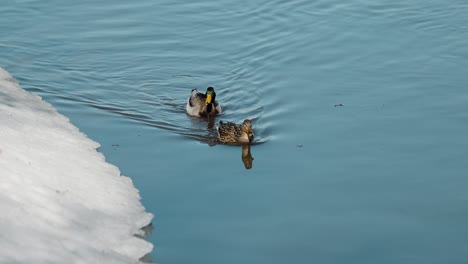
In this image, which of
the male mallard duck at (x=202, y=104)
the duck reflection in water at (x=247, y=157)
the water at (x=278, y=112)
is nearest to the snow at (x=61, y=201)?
the water at (x=278, y=112)

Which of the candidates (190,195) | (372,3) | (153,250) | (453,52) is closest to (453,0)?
(372,3)

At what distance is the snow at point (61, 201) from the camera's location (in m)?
11.5

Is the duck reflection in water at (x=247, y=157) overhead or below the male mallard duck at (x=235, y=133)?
below

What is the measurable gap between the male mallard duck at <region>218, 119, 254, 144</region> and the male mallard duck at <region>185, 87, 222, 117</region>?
2.93 feet

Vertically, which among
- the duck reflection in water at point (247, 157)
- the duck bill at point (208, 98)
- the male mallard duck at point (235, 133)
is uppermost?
the duck bill at point (208, 98)

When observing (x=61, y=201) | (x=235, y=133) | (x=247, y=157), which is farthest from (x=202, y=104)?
(x=61, y=201)

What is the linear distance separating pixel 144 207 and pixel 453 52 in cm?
999

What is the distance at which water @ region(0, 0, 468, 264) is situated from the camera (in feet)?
42.4

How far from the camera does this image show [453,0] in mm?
25516

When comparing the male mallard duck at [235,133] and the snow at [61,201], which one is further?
the male mallard duck at [235,133]

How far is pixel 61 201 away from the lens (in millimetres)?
12883

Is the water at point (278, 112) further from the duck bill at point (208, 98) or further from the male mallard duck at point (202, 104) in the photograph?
the duck bill at point (208, 98)

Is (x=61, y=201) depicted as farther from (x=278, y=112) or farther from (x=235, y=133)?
(x=278, y=112)

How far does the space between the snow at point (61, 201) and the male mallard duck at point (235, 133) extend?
7.16 feet
